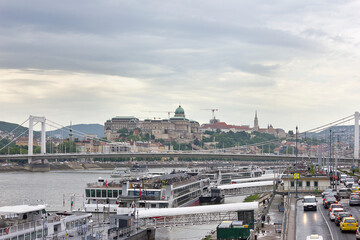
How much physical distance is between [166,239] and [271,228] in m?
7.63

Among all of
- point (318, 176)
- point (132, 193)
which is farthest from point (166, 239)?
Result: point (318, 176)

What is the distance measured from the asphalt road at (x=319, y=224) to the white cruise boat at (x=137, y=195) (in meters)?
10.2

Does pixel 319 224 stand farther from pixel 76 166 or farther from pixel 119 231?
pixel 76 166

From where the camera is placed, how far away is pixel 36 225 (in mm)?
24984

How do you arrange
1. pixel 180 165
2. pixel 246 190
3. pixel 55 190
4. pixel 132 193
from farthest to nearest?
pixel 180 165
pixel 55 190
pixel 246 190
pixel 132 193

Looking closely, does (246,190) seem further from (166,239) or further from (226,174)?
(166,239)

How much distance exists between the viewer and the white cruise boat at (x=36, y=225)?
938 inches

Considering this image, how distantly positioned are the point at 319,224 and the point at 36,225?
12.3 metres

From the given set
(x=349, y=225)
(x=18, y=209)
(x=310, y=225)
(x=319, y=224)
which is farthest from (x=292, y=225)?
(x=18, y=209)

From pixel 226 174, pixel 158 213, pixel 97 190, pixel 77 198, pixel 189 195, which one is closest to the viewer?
pixel 158 213

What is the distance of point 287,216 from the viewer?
2939 centimetres

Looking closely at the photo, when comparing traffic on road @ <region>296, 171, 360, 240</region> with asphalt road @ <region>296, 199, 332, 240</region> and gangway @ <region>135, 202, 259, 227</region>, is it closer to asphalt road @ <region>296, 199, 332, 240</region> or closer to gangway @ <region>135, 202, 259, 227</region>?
asphalt road @ <region>296, 199, 332, 240</region>

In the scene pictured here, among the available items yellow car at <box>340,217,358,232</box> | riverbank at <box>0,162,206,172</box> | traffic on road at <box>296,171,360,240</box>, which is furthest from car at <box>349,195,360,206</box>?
riverbank at <box>0,162,206,172</box>

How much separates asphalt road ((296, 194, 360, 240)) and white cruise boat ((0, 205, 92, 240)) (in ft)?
31.1
